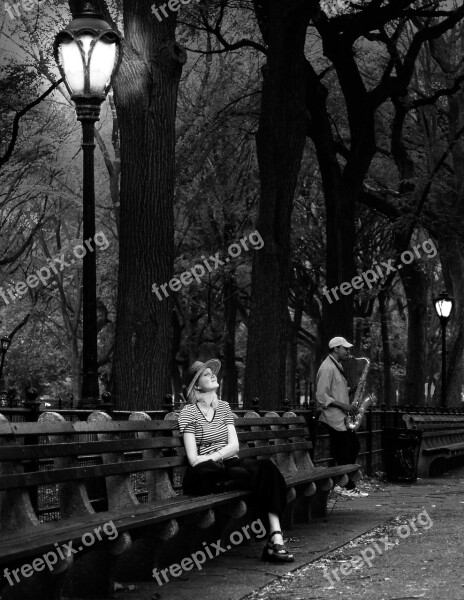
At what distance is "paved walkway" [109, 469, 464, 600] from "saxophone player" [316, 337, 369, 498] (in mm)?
1925

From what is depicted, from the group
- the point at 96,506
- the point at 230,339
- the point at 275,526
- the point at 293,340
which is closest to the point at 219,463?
the point at 275,526

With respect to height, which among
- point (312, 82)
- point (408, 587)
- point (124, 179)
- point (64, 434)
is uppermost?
point (312, 82)

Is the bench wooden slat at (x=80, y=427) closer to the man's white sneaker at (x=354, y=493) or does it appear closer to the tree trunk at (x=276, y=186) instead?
the man's white sneaker at (x=354, y=493)

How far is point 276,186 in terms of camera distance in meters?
20.0

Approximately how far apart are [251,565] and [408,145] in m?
26.1

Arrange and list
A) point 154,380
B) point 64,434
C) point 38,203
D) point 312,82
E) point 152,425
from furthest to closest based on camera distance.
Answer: point 38,203
point 312,82
point 154,380
point 152,425
point 64,434

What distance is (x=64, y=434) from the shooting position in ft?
25.7

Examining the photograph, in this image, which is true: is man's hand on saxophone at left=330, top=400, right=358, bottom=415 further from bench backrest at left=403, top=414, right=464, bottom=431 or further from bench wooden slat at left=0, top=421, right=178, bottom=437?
bench wooden slat at left=0, top=421, right=178, bottom=437

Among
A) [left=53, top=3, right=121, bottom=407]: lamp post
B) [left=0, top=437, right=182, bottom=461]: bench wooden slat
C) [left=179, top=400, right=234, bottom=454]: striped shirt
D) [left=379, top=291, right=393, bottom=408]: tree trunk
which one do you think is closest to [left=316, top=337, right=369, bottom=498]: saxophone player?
[left=53, top=3, right=121, bottom=407]: lamp post

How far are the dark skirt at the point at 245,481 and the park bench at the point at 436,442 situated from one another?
966 centimetres

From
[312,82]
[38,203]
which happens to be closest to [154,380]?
[312,82]

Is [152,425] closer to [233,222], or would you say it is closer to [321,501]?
[321,501]

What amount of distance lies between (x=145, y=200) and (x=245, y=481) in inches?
235

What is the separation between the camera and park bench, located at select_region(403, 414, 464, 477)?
20.0 metres
